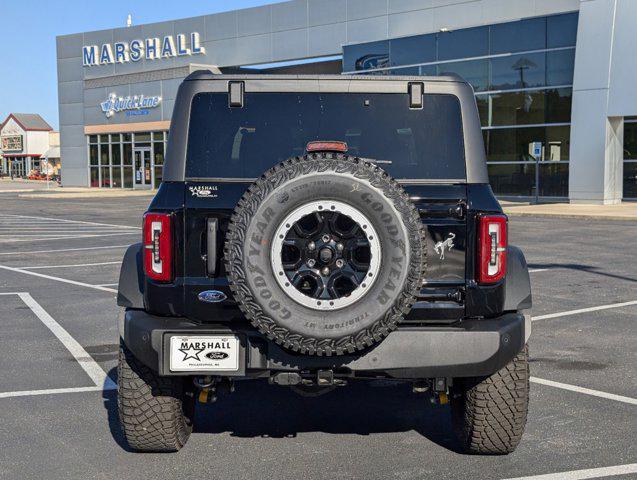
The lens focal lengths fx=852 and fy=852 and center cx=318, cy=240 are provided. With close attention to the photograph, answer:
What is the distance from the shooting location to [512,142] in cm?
3344

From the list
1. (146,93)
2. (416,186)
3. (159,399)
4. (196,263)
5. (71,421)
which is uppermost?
(146,93)

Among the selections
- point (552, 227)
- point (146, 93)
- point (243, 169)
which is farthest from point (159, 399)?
point (146, 93)

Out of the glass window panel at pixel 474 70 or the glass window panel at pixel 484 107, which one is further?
the glass window panel at pixel 484 107

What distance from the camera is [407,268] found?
373 centimetres

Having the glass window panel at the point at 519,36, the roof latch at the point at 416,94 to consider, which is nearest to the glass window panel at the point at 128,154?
the glass window panel at the point at 519,36

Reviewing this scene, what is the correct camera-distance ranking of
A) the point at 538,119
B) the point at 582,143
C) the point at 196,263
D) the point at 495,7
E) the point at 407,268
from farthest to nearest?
the point at 495,7 < the point at 538,119 < the point at 582,143 < the point at 196,263 < the point at 407,268

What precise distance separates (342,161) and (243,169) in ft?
2.37

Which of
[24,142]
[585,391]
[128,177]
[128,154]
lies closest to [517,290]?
[585,391]

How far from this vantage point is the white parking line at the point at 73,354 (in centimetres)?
594

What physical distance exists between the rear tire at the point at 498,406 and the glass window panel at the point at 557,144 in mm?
28450

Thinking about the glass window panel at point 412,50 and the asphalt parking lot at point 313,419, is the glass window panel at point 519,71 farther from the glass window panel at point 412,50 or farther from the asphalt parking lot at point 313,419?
the asphalt parking lot at point 313,419

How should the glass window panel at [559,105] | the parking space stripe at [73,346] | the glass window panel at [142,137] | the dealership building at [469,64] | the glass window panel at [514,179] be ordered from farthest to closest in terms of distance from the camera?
the glass window panel at [142,137] → the glass window panel at [514,179] → the glass window panel at [559,105] → the dealership building at [469,64] → the parking space stripe at [73,346]

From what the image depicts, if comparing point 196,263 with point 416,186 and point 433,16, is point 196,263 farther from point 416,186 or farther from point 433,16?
point 433,16

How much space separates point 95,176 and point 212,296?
54163 mm
